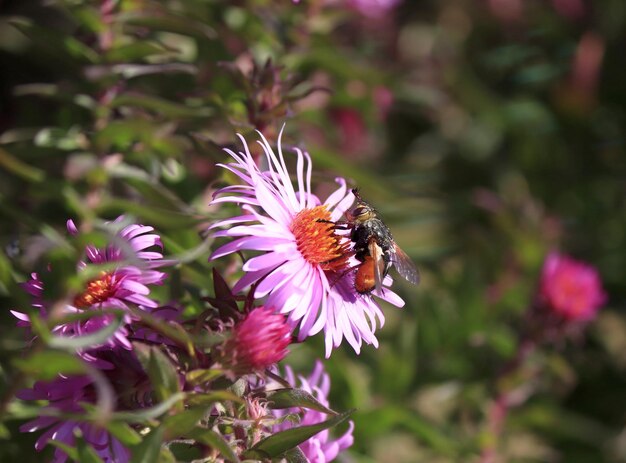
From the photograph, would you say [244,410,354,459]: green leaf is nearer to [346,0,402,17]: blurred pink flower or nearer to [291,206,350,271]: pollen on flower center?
[291,206,350,271]: pollen on flower center

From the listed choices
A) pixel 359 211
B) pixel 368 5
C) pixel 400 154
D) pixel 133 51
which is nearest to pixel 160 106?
pixel 133 51

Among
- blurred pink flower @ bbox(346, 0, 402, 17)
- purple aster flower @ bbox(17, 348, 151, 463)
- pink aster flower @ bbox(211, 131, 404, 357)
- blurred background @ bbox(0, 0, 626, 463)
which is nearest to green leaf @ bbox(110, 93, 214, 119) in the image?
blurred background @ bbox(0, 0, 626, 463)

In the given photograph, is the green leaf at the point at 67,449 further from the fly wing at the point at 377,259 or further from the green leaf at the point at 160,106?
the green leaf at the point at 160,106

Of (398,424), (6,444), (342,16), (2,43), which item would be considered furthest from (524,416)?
(2,43)

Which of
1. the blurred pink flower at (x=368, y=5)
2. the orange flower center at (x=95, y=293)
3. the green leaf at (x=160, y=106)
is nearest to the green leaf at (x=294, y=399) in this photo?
the orange flower center at (x=95, y=293)

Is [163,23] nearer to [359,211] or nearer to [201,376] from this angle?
[359,211]
